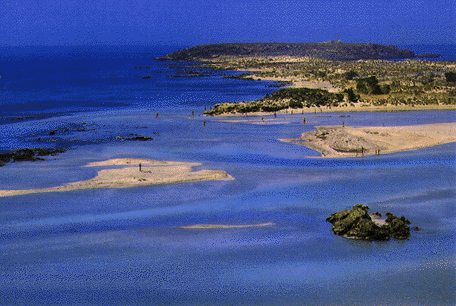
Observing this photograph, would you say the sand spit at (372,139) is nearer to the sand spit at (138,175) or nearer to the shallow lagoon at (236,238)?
the shallow lagoon at (236,238)

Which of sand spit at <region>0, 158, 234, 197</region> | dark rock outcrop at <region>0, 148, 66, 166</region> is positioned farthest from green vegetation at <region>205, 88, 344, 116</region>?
sand spit at <region>0, 158, 234, 197</region>

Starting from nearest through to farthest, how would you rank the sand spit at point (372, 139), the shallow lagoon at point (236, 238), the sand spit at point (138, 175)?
the shallow lagoon at point (236, 238), the sand spit at point (138, 175), the sand spit at point (372, 139)

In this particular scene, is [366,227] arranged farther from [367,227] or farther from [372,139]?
[372,139]

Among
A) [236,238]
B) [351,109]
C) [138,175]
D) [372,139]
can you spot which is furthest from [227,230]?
[351,109]

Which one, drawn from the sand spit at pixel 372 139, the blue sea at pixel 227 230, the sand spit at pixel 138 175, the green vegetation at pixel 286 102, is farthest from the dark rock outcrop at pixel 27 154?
the green vegetation at pixel 286 102

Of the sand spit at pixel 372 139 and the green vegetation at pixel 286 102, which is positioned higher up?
the green vegetation at pixel 286 102

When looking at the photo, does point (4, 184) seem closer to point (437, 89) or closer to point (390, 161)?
point (390, 161)

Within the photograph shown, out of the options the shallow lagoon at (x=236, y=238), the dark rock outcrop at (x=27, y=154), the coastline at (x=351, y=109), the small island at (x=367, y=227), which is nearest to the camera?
the shallow lagoon at (x=236, y=238)

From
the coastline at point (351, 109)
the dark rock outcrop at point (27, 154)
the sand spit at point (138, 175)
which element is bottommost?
the sand spit at point (138, 175)
